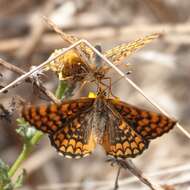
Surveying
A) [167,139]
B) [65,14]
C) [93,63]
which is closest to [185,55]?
[167,139]

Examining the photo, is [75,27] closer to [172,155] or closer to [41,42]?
[41,42]

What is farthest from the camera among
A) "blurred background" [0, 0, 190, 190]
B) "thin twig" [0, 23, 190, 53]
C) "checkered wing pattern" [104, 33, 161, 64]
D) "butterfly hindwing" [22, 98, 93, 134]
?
"blurred background" [0, 0, 190, 190]

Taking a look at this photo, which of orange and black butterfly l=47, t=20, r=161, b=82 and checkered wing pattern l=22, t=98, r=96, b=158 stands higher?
orange and black butterfly l=47, t=20, r=161, b=82

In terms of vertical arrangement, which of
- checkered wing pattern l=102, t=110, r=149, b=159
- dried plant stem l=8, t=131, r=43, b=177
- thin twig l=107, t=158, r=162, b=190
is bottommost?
thin twig l=107, t=158, r=162, b=190

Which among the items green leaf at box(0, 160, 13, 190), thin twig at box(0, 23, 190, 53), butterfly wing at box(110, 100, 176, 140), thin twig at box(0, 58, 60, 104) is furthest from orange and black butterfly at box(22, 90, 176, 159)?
thin twig at box(0, 23, 190, 53)

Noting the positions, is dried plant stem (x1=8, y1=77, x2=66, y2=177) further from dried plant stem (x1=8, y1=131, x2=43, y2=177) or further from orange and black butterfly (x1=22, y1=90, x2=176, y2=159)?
orange and black butterfly (x1=22, y1=90, x2=176, y2=159)

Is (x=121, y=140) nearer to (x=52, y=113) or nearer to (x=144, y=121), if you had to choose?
(x=144, y=121)

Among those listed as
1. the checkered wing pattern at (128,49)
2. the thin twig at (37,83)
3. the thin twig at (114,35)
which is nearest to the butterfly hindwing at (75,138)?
the thin twig at (37,83)
